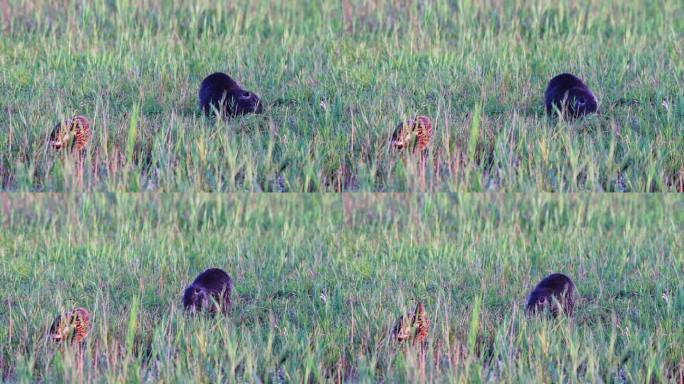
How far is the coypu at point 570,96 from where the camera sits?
6805 millimetres

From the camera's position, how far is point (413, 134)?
20.7ft

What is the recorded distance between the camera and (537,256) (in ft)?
23.9

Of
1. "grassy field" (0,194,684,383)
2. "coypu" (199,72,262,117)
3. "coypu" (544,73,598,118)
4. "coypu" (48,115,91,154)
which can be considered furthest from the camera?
"coypu" (544,73,598,118)

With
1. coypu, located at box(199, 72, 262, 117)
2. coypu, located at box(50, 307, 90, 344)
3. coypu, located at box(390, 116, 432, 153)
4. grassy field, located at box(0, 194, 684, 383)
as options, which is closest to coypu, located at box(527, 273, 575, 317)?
grassy field, located at box(0, 194, 684, 383)

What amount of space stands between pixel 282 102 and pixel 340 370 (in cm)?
194

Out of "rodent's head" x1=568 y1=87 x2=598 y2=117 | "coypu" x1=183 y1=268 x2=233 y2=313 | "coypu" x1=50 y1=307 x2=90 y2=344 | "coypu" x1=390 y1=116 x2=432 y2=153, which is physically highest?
"rodent's head" x1=568 y1=87 x2=598 y2=117

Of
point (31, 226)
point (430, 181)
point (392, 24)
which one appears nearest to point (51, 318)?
point (430, 181)

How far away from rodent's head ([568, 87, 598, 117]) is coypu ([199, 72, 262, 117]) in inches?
69.8

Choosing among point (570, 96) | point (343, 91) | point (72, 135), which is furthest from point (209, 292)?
point (570, 96)

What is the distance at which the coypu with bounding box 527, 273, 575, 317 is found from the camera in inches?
248

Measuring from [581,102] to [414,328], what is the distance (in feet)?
6.26

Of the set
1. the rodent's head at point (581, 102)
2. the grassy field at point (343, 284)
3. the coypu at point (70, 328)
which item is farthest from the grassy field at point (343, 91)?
the coypu at point (70, 328)

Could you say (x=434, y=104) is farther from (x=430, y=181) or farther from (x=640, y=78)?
(x=640, y=78)

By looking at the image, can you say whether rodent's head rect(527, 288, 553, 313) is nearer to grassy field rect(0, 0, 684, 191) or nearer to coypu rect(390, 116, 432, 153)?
grassy field rect(0, 0, 684, 191)
